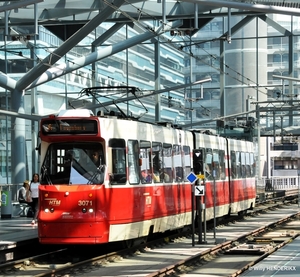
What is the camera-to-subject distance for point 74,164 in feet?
57.8

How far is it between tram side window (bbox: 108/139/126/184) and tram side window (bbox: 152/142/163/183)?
2050 millimetres

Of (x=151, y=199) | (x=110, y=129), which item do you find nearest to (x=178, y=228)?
Answer: (x=151, y=199)

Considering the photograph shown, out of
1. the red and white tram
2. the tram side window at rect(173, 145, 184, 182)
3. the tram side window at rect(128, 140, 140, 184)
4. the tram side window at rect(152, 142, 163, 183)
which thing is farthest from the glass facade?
the tram side window at rect(128, 140, 140, 184)

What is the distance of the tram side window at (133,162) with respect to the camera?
18406 millimetres

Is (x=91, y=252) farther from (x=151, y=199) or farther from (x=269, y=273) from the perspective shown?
(x=269, y=273)

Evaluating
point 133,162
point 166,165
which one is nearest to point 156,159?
point 166,165

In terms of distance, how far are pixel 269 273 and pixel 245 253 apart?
5657mm

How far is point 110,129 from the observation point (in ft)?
58.5

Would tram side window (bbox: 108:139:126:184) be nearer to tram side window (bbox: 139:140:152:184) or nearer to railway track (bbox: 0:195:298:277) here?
tram side window (bbox: 139:140:152:184)

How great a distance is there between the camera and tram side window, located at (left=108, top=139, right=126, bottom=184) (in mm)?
17719

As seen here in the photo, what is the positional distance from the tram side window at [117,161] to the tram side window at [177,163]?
13.4 feet

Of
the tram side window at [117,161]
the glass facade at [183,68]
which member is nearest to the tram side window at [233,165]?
the tram side window at [117,161]

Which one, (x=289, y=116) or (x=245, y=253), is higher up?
(x=289, y=116)

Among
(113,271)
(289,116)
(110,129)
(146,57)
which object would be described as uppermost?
(146,57)
